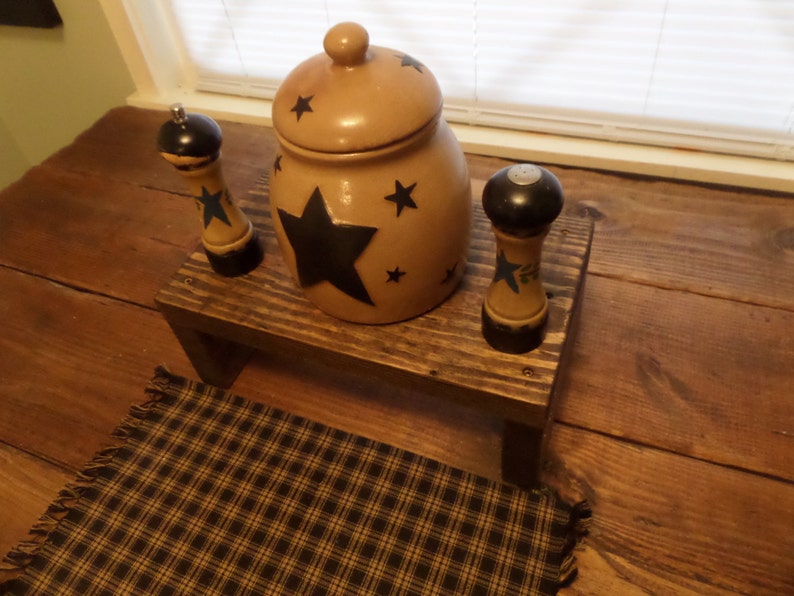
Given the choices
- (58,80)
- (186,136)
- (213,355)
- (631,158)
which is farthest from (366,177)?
(58,80)

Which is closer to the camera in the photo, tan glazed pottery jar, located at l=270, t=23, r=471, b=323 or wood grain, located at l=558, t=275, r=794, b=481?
tan glazed pottery jar, located at l=270, t=23, r=471, b=323

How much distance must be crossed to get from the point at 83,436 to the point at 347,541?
31 cm

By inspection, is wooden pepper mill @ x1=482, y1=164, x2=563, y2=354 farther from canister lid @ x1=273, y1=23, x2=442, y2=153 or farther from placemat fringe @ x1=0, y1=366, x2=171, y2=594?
placemat fringe @ x1=0, y1=366, x2=171, y2=594

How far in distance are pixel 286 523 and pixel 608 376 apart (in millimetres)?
343

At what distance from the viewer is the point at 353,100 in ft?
1.45

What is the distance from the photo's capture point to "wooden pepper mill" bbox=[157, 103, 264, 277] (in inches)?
20.6

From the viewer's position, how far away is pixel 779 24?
723 millimetres

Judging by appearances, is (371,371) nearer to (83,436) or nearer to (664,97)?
(83,436)

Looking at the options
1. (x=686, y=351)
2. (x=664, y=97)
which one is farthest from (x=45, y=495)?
(x=664, y=97)

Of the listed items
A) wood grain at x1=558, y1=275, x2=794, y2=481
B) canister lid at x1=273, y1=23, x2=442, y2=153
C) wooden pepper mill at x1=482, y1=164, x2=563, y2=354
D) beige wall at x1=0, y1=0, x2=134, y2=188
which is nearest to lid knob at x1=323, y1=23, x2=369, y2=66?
canister lid at x1=273, y1=23, x2=442, y2=153

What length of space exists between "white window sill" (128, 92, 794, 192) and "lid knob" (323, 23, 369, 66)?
1.59ft

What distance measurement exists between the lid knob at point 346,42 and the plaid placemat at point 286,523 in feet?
1.16

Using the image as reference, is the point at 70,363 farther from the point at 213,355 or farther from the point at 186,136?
the point at 186,136

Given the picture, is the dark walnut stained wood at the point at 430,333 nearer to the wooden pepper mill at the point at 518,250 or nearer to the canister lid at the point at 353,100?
the wooden pepper mill at the point at 518,250
